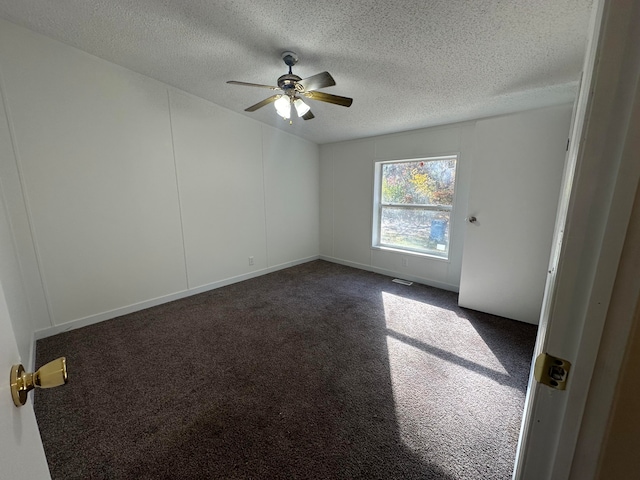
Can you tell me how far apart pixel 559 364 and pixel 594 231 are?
0.78 ft

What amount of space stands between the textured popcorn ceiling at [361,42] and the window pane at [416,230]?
57.3 inches

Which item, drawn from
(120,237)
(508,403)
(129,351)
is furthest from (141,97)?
(508,403)

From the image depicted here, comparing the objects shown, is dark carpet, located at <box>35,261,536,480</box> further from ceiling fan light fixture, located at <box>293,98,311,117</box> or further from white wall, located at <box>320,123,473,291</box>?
ceiling fan light fixture, located at <box>293,98,311,117</box>

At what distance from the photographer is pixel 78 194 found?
2.36 meters

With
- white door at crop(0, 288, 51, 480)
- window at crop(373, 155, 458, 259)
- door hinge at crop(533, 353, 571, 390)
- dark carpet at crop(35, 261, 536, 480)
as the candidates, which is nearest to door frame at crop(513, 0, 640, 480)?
door hinge at crop(533, 353, 571, 390)

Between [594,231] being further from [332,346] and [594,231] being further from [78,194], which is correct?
[78,194]

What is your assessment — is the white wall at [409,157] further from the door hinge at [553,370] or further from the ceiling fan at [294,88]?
the door hinge at [553,370]

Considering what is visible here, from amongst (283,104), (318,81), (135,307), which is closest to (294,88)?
(283,104)

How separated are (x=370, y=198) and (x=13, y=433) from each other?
407cm

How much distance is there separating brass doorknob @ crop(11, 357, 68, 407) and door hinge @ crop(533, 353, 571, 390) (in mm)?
910

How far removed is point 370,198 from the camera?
413 centimetres

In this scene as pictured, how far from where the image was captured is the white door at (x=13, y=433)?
424 mm

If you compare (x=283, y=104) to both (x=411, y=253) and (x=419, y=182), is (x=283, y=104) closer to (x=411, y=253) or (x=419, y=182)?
(x=419, y=182)

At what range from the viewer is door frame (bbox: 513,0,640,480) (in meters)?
0.34
